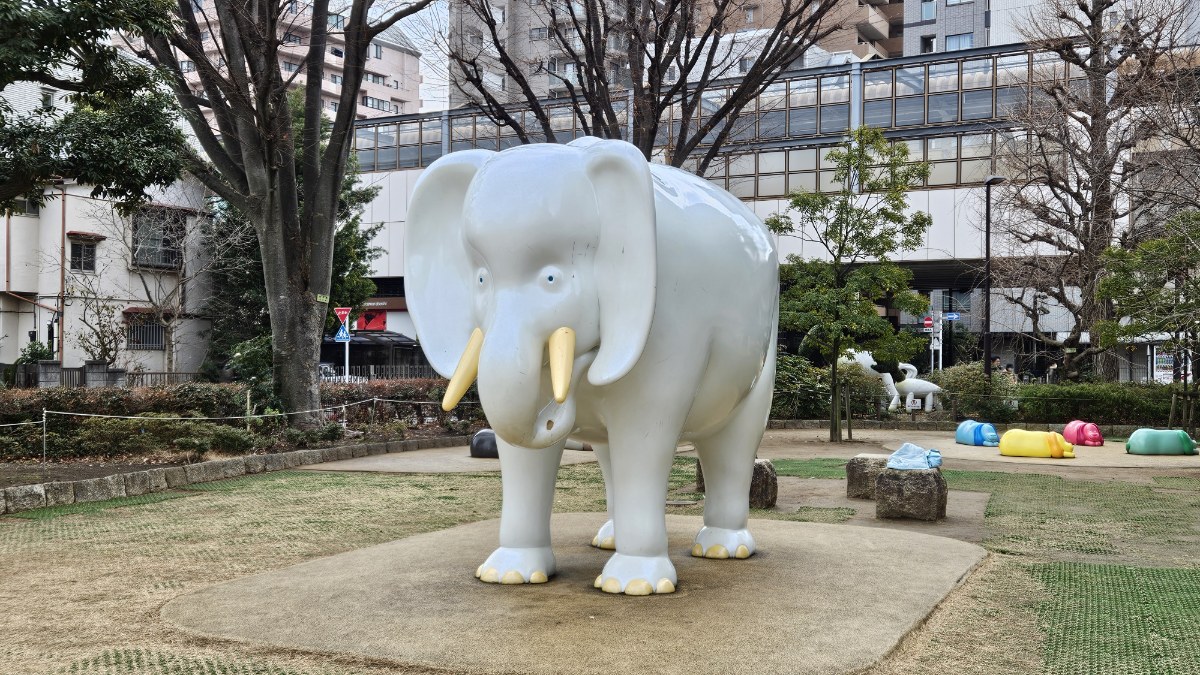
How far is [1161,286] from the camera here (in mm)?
18078

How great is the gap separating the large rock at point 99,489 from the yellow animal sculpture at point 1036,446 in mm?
12273

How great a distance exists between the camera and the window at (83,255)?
103ft

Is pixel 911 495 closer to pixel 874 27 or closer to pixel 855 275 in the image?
pixel 855 275

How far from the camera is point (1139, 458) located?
53.8 feet

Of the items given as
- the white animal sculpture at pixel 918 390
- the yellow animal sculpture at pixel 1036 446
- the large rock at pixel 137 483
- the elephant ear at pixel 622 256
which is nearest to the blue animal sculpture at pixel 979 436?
the yellow animal sculpture at pixel 1036 446

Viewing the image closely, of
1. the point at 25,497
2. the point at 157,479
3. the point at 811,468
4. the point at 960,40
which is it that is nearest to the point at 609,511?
the point at 25,497

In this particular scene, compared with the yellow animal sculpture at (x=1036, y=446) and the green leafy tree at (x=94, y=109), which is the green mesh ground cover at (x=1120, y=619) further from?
the yellow animal sculpture at (x=1036, y=446)

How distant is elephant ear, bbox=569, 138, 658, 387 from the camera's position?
4855 mm

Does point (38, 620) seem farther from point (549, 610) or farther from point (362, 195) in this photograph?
point (362, 195)

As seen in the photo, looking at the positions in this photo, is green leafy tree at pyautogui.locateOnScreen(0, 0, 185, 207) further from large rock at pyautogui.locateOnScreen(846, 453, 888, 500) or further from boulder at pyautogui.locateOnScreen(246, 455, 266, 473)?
large rock at pyautogui.locateOnScreen(846, 453, 888, 500)

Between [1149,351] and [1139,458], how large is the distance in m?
21.0

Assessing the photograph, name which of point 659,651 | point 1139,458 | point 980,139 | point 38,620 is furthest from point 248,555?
point 980,139

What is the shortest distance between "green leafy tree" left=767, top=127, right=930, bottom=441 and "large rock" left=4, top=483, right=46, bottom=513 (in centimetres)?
1274

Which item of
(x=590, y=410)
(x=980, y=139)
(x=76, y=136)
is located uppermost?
(x=980, y=139)
